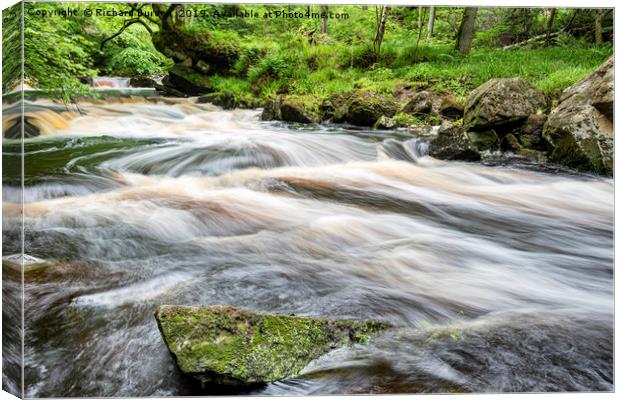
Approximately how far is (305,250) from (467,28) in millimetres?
1495

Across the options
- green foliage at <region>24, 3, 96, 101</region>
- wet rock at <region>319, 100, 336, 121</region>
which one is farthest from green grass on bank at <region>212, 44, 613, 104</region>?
green foliage at <region>24, 3, 96, 101</region>

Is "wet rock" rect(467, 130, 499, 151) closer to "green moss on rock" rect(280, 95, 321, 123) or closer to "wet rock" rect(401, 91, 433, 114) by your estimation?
"wet rock" rect(401, 91, 433, 114)

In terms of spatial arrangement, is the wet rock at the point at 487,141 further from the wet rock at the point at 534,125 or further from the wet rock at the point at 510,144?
the wet rock at the point at 534,125

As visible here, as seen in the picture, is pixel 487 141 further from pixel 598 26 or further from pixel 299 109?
pixel 299 109

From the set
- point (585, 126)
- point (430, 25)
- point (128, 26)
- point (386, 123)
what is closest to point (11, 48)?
point (128, 26)

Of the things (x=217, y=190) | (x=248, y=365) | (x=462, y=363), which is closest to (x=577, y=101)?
(x=462, y=363)

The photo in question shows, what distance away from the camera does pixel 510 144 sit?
307 cm

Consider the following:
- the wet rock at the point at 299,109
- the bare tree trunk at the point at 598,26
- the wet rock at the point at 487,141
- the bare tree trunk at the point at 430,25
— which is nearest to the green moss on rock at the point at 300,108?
the wet rock at the point at 299,109

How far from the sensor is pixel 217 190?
2744 millimetres

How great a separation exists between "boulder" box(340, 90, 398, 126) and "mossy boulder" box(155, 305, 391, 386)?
1.33m

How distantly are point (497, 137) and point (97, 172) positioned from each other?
2.40m

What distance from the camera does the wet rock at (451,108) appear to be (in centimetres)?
293

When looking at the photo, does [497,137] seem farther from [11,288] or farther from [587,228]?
[11,288]

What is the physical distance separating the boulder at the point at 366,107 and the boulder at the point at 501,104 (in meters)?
0.46
